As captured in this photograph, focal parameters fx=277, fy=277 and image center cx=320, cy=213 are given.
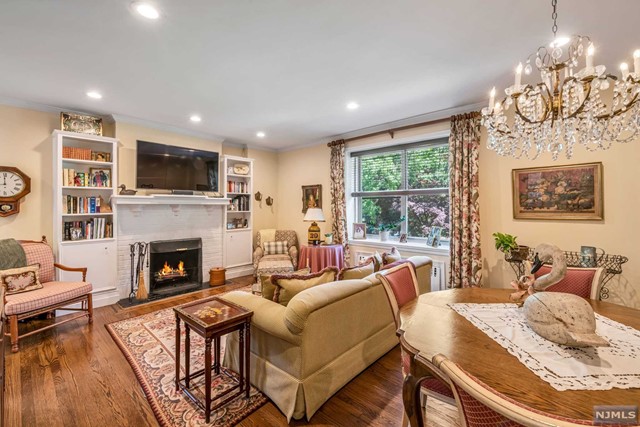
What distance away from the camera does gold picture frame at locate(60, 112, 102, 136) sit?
3.62 m

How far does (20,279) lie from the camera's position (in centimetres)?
296

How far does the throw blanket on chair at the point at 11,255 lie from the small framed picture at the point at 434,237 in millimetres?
5105

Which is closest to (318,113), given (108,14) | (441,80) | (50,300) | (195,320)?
(441,80)

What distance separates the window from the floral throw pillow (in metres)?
4.40

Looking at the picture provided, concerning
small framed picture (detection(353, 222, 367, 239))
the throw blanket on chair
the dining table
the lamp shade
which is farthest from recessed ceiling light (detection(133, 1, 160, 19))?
small framed picture (detection(353, 222, 367, 239))

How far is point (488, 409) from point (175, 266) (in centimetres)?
490

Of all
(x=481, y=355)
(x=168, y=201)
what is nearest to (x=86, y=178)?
(x=168, y=201)

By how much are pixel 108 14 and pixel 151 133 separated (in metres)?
2.78

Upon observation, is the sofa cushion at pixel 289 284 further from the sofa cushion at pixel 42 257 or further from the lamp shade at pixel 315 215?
the sofa cushion at pixel 42 257

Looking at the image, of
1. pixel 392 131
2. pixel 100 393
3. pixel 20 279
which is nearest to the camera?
pixel 100 393

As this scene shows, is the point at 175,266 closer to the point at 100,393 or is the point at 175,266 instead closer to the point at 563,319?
the point at 100,393

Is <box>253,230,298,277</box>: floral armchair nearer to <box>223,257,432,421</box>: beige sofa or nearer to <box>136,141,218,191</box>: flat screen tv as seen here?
<box>136,141,218,191</box>: flat screen tv

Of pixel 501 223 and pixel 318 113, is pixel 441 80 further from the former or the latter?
pixel 501 223

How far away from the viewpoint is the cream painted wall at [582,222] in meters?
2.69
